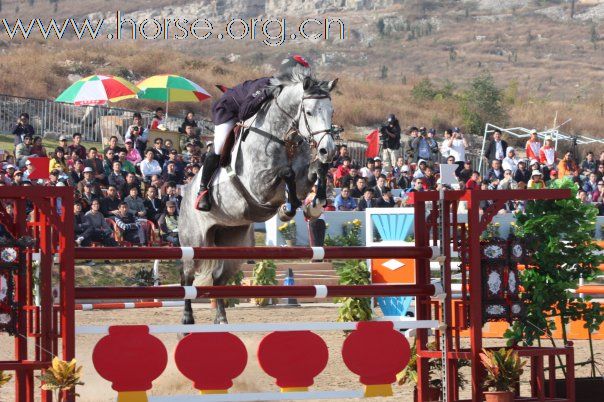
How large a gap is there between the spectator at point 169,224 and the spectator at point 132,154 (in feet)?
8.55

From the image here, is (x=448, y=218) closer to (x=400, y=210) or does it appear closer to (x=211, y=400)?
(x=211, y=400)

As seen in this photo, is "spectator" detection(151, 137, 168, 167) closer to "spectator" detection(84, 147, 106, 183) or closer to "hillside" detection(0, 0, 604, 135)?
"spectator" detection(84, 147, 106, 183)

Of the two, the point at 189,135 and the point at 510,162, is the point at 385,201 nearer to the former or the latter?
the point at 189,135

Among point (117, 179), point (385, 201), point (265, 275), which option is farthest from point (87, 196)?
point (385, 201)

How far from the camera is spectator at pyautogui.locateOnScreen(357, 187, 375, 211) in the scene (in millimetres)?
18516

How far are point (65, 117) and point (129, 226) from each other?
10724mm

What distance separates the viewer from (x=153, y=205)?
667 inches

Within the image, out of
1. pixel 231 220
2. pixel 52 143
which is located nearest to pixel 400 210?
pixel 231 220

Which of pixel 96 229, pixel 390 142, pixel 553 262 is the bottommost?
pixel 553 262

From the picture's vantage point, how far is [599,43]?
64812mm

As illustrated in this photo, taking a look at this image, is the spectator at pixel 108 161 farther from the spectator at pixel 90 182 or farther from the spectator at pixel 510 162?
the spectator at pixel 510 162

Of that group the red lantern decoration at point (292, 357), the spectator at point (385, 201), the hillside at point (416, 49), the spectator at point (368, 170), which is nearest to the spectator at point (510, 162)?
the spectator at point (368, 170)

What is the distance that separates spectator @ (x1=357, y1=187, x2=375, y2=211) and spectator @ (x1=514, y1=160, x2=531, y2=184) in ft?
12.2

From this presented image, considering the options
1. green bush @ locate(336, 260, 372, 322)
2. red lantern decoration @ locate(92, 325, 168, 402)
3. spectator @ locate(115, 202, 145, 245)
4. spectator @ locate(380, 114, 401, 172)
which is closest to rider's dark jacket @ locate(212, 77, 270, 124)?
green bush @ locate(336, 260, 372, 322)
